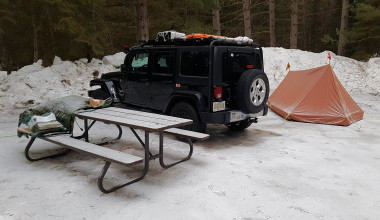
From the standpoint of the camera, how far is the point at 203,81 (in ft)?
19.0

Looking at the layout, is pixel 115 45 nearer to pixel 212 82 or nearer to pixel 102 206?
pixel 212 82

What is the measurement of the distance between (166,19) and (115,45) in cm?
396

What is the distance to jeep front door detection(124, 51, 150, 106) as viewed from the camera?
6910 millimetres

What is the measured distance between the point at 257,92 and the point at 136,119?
112 inches

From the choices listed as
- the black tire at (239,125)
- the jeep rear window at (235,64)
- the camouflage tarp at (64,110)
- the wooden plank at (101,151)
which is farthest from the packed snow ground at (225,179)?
the jeep rear window at (235,64)

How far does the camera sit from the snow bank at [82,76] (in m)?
11.0

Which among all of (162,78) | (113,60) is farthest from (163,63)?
(113,60)

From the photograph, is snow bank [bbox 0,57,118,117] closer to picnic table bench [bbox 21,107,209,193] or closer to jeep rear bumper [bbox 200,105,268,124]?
picnic table bench [bbox 21,107,209,193]

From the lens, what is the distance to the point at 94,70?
47.2 ft

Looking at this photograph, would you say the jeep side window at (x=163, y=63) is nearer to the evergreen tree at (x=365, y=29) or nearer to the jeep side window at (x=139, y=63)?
the jeep side window at (x=139, y=63)

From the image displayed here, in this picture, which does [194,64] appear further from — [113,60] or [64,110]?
[113,60]

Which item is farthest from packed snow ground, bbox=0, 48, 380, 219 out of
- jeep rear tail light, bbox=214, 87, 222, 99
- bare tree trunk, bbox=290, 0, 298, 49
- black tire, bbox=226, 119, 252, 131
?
bare tree trunk, bbox=290, 0, 298, 49

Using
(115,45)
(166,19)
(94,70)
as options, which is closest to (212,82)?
(94,70)

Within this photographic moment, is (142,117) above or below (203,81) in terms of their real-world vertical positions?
below
